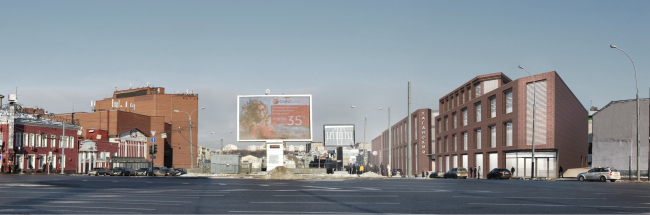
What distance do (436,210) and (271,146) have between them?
4666cm

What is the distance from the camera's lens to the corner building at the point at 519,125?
2527 inches

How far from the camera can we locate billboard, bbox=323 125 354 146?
110 metres

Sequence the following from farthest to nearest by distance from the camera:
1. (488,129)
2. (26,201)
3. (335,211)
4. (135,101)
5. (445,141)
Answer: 1. (135,101)
2. (445,141)
3. (488,129)
4. (26,201)
5. (335,211)

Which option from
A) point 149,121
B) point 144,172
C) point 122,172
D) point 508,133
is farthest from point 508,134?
point 149,121

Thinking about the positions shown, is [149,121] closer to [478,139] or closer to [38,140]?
[38,140]

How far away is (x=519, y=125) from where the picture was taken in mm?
65188

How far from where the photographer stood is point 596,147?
86438mm

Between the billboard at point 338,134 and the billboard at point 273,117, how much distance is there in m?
50.8

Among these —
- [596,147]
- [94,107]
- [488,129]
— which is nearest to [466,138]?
[488,129]

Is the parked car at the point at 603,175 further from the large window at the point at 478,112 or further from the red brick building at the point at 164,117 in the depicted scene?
the red brick building at the point at 164,117

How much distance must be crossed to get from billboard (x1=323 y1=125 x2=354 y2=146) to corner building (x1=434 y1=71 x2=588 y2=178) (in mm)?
24845

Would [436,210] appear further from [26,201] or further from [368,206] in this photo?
[26,201]

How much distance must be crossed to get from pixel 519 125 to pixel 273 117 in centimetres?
2828

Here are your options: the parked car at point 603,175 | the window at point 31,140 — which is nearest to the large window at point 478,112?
the parked car at point 603,175
